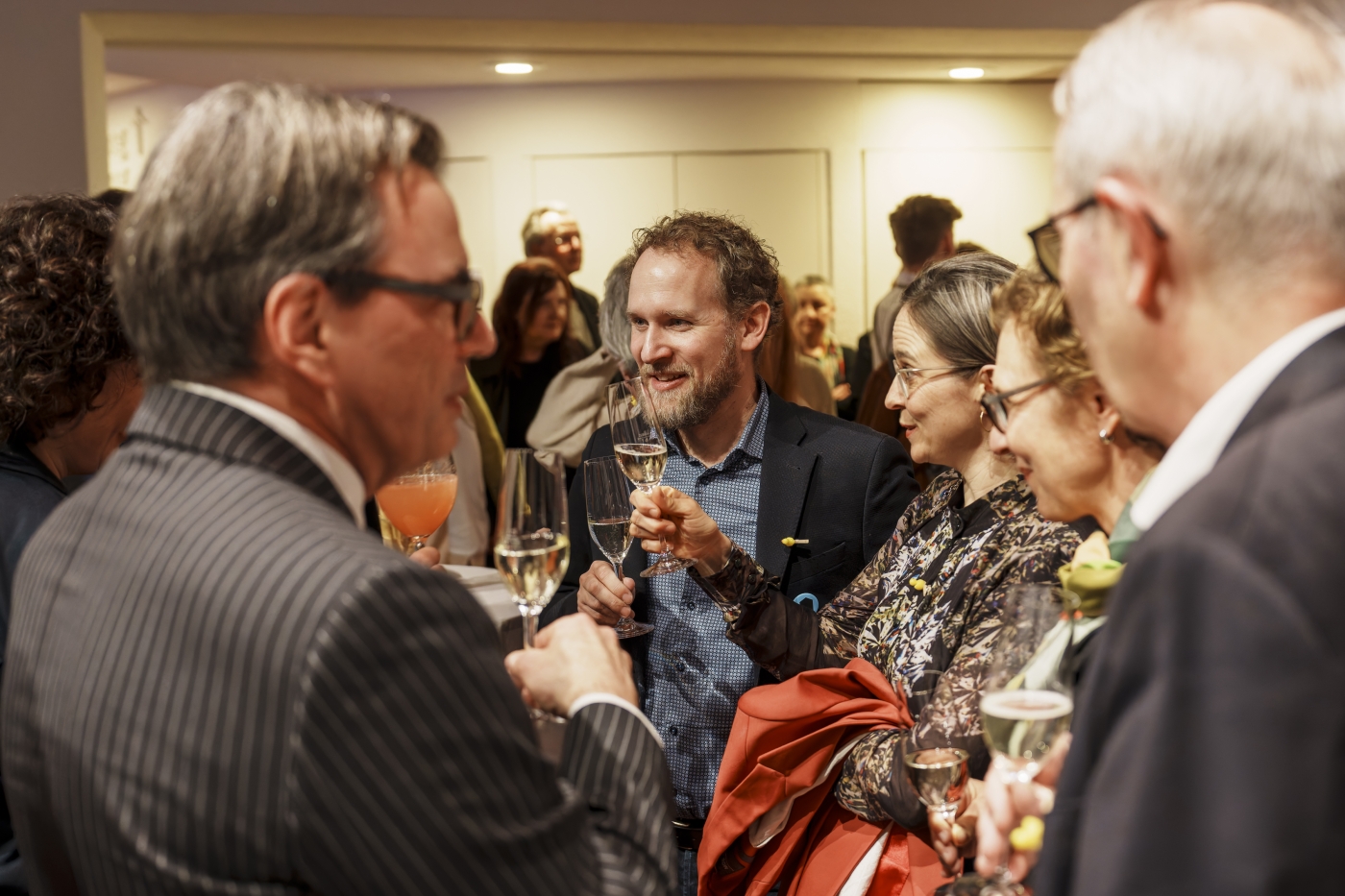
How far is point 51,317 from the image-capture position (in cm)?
178

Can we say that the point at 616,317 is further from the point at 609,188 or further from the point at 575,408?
the point at 609,188

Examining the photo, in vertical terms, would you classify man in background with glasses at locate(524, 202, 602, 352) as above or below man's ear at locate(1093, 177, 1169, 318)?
above

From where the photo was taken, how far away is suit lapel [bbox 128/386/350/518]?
1073 millimetres

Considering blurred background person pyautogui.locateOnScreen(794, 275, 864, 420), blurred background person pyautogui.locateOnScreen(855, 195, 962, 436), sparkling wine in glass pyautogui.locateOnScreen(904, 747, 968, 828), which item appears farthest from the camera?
blurred background person pyautogui.locateOnScreen(794, 275, 864, 420)

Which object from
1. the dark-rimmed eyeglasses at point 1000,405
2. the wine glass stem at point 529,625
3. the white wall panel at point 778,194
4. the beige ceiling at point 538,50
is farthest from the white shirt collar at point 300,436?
the white wall panel at point 778,194

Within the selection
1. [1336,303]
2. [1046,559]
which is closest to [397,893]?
[1336,303]

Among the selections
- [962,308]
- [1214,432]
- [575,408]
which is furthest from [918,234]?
[1214,432]

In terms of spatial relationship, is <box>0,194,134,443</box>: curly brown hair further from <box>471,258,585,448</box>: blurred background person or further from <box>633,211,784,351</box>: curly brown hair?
<box>471,258,585,448</box>: blurred background person

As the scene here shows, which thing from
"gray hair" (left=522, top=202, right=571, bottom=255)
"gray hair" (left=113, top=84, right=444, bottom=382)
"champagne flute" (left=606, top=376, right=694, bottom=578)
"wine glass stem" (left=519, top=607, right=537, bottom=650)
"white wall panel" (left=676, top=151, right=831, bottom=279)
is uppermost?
"white wall panel" (left=676, top=151, right=831, bottom=279)

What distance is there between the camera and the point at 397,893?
0.93 meters

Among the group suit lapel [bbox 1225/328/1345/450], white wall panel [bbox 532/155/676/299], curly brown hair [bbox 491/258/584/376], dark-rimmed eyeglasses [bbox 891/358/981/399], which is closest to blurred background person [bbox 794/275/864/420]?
white wall panel [bbox 532/155/676/299]

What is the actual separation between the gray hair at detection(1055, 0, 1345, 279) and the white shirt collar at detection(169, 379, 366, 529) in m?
0.76

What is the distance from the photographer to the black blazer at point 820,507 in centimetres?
243

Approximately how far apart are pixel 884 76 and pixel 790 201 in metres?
1.01
